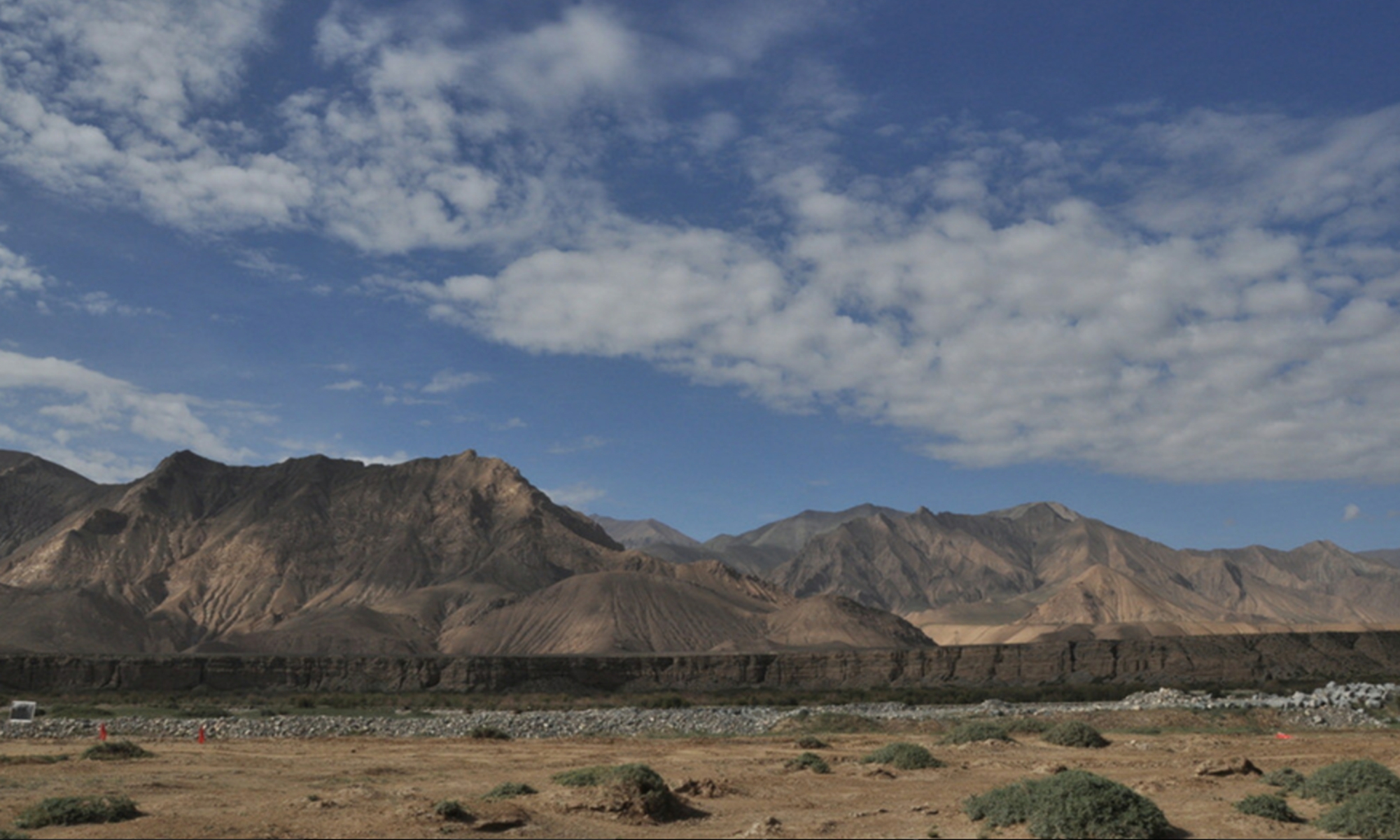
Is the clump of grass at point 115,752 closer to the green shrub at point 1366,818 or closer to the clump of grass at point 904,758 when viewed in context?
the clump of grass at point 904,758

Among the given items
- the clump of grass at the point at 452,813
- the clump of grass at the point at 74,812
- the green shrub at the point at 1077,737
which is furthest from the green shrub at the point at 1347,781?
the clump of grass at the point at 74,812

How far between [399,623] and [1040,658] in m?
70.5

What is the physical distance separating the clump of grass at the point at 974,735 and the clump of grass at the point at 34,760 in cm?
2564

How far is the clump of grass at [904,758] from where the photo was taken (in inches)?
994

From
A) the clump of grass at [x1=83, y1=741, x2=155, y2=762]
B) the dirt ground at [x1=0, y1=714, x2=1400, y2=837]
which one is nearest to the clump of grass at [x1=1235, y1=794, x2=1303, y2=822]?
the dirt ground at [x1=0, y1=714, x2=1400, y2=837]

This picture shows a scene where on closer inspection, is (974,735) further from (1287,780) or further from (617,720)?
(617,720)

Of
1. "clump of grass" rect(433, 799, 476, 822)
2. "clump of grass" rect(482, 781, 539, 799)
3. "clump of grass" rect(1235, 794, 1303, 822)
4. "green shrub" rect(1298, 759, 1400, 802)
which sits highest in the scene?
"green shrub" rect(1298, 759, 1400, 802)

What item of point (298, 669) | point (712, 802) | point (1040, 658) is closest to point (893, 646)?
point (1040, 658)

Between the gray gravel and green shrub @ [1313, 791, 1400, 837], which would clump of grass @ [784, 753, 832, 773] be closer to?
green shrub @ [1313, 791, 1400, 837]

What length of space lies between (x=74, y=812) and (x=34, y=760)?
42.9 ft

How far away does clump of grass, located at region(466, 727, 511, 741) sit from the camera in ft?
123

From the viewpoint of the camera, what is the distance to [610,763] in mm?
27797

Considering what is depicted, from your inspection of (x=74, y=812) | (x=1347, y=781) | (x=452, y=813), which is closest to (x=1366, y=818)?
(x=1347, y=781)

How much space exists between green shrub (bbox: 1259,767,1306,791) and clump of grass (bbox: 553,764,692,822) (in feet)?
38.3
